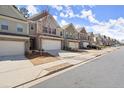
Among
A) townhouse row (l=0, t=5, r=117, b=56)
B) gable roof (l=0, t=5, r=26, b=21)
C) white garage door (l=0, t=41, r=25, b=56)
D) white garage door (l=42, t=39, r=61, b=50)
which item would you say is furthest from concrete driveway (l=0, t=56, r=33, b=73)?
white garage door (l=42, t=39, r=61, b=50)

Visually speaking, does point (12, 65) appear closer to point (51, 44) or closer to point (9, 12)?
point (9, 12)

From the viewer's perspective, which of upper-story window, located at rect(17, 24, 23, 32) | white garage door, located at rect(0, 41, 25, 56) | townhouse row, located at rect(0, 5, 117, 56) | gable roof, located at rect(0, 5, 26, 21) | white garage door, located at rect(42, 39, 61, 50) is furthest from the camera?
white garage door, located at rect(42, 39, 61, 50)

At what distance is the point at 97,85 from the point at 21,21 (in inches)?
766

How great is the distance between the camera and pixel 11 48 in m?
23.4

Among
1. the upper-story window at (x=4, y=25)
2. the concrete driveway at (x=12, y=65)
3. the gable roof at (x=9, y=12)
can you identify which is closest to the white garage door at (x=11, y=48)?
the upper-story window at (x=4, y=25)

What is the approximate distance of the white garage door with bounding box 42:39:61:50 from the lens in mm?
33312

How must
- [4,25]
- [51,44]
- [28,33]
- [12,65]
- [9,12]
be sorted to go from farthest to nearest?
1. [51,44]
2. [28,33]
3. [9,12]
4. [4,25]
5. [12,65]

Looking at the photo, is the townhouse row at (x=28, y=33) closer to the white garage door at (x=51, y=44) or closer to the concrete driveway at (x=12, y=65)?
the white garage door at (x=51, y=44)

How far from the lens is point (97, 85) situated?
29.5 feet

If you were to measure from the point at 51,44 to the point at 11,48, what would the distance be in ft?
42.6

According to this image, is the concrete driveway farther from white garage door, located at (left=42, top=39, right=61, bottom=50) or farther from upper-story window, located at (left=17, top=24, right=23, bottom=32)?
white garage door, located at (left=42, top=39, right=61, bottom=50)

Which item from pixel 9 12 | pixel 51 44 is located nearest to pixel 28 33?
pixel 9 12
